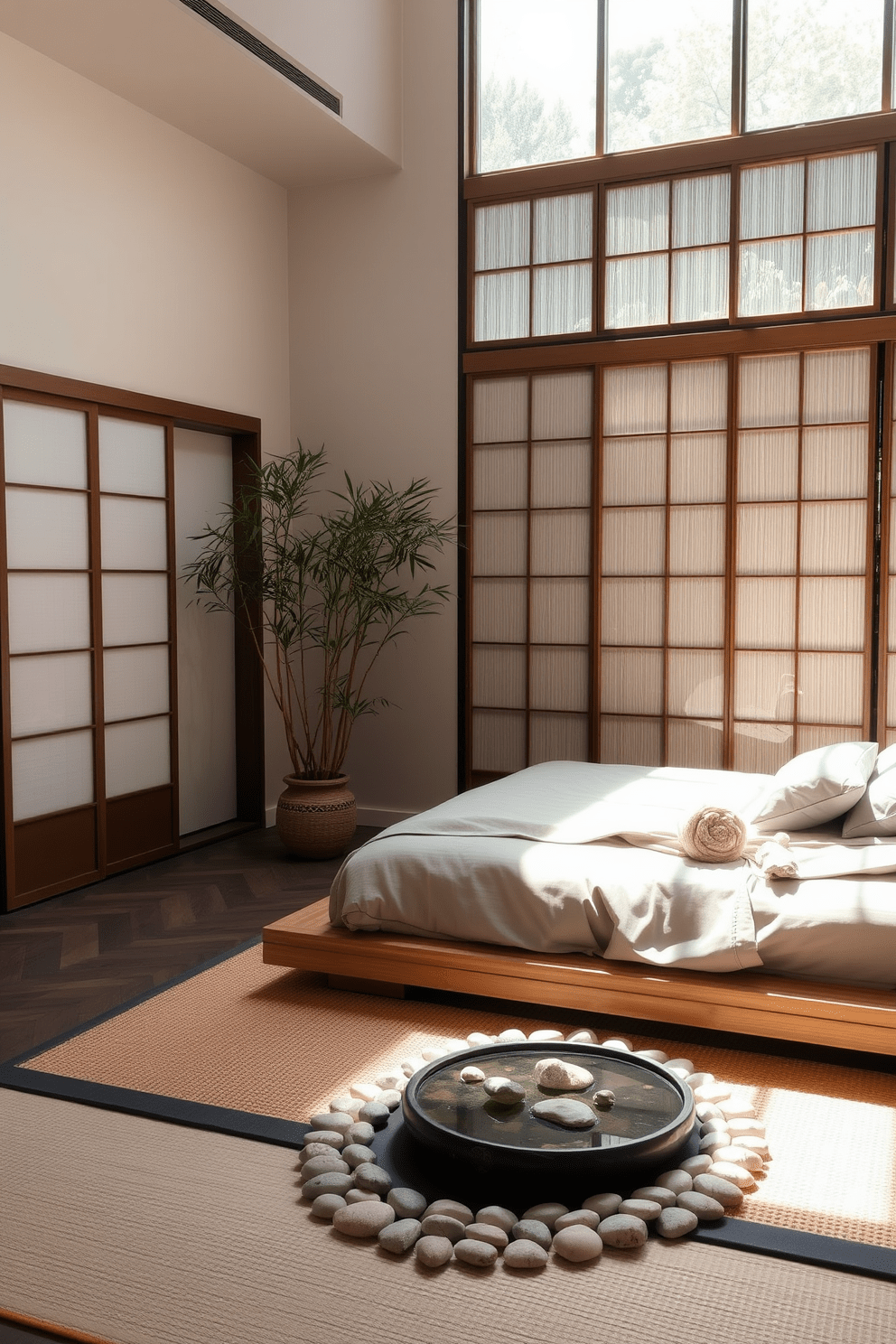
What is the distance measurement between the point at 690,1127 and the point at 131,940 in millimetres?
2168

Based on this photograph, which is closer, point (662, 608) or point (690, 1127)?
point (690, 1127)

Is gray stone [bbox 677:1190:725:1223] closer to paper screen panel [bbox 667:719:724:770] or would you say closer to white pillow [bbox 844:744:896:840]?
white pillow [bbox 844:744:896:840]

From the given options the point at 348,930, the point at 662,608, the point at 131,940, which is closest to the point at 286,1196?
the point at 348,930

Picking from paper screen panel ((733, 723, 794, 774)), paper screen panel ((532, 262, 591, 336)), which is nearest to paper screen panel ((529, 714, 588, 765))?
paper screen panel ((733, 723, 794, 774))

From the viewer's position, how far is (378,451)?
5.29m

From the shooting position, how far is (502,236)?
197 inches

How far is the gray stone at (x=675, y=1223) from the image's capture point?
6.03ft

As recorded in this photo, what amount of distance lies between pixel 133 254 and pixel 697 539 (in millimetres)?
2607

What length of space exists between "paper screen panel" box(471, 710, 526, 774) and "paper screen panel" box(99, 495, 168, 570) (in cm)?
163

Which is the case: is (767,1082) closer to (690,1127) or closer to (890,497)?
(690,1127)

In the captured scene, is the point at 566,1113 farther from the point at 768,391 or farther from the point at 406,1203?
the point at 768,391

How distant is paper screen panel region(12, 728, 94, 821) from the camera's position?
13.0ft

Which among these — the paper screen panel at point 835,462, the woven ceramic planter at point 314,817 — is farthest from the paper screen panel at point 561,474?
the woven ceramic planter at point 314,817

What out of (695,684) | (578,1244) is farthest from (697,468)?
(578,1244)
